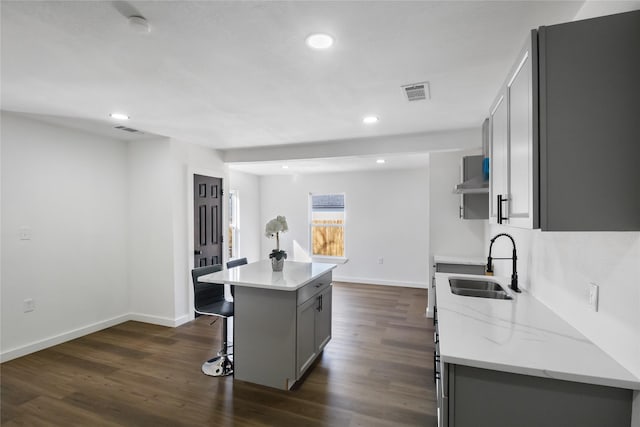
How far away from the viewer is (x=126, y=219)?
4.31m

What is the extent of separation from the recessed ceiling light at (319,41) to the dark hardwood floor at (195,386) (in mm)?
2487

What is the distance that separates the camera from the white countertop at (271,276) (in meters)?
2.49

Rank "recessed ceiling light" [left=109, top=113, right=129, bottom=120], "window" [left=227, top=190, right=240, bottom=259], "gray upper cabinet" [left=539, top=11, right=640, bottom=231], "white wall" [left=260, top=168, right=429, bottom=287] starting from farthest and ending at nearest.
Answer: "window" [left=227, top=190, right=240, bottom=259] < "white wall" [left=260, top=168, right=429, bottom=287] < "recessed ceiling light" [left=109, top=113, right=129, bottom=120] < "gray upper cabinet" [left=539, top=11, right=640, bottom=231]

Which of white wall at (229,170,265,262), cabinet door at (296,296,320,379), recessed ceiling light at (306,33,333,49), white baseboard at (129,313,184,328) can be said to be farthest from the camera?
white wall at (229,170,265,262)

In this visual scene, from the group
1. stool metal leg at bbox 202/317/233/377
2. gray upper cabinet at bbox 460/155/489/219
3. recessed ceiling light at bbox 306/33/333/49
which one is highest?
recessed ceiling light at bbox 306/33/333/49

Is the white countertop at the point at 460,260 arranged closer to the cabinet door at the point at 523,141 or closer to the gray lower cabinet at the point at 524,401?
the cabinet door at the point at 523,141

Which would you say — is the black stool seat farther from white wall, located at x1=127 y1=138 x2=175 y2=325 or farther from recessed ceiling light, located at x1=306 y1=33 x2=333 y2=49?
recessed ceiling light, located at x1=306 y1=33 x2=333 y2=49

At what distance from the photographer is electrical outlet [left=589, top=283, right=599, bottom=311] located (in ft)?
4.48

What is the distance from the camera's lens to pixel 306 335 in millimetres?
2773

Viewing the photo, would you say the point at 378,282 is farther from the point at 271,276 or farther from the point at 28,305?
the point at 28,305

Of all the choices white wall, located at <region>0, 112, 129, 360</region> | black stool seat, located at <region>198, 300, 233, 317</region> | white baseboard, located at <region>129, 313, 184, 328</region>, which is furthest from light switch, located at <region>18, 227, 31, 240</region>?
black stool seat, located at <region>198, 300, 233, 317</region>

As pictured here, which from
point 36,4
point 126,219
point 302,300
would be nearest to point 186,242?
point 126,219

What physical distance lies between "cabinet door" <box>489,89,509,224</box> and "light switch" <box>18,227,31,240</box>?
433 centimetres

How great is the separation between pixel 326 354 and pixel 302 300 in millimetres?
950
